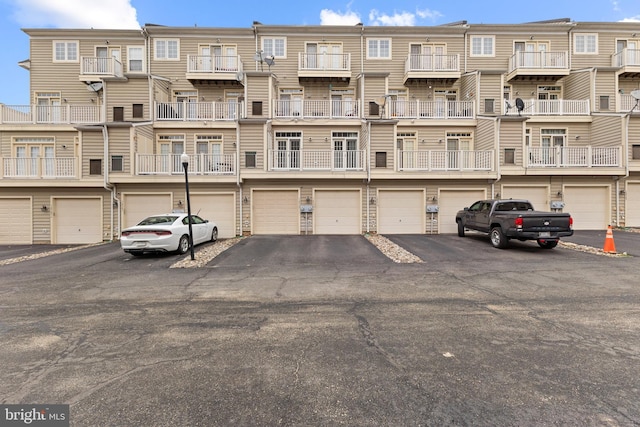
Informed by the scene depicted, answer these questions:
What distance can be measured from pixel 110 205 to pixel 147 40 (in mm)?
9756

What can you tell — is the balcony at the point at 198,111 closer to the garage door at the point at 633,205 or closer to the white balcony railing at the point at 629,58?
the garage door at the point at 633,205

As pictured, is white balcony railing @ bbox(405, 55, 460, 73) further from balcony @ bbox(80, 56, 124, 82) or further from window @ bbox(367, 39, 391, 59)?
balcony @ bbox(80, 56, 124, 82)

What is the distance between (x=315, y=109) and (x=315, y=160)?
342 centimetres

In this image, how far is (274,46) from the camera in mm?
17219

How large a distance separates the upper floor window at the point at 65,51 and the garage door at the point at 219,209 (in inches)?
446

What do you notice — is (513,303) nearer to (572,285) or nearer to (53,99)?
(572,285)

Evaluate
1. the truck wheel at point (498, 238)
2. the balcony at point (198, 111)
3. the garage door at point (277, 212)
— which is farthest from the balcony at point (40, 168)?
the truck wheel at point (498, 238)

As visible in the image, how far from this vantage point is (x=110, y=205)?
1470 centimetres

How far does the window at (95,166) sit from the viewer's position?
14367mm

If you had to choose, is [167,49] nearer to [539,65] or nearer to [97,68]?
[97,68]

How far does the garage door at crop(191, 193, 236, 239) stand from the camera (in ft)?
48.7

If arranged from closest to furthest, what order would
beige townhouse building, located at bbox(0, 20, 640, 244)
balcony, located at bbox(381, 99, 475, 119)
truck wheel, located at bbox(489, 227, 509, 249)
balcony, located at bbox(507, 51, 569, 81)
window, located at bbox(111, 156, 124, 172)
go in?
truck wheel, located at bbox(489, 227, 509, 249) → window, located at bbox(111, 156, 124, 172) → beige townhouse building, located at bbox(0, 20, 640, 244) → balcony, located at bbox(381, 99, 475, 119) → balcony, located at bbox(507, 51, 569, 81)

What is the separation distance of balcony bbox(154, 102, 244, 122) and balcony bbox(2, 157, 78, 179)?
482cm

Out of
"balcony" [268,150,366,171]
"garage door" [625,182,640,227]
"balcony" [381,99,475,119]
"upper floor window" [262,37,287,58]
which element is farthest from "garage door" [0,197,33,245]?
"garage door" [625,182,640,227]
